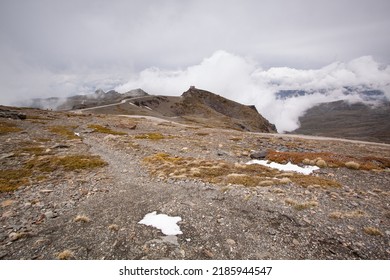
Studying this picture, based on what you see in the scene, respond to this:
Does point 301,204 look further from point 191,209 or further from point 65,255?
point 65,255

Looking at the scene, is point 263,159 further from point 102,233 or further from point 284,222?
point 102,233

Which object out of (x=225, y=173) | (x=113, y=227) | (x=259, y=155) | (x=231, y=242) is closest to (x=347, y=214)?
(x=231, y=242)

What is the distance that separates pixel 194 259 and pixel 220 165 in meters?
14.4

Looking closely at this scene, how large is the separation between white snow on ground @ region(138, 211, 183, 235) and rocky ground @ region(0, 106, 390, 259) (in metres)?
0.33

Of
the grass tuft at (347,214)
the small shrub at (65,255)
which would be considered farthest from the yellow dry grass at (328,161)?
the small shrub at (65,255)

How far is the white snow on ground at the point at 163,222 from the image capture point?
12094 millimetres

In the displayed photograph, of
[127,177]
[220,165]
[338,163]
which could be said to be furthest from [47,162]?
[338,163]

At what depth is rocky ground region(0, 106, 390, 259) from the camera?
1076cm

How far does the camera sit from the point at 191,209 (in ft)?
46.5

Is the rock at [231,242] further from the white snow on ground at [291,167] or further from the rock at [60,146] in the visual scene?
the rock at [60,146]

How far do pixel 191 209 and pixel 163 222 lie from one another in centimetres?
212

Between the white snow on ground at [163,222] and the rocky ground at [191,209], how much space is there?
0.33m

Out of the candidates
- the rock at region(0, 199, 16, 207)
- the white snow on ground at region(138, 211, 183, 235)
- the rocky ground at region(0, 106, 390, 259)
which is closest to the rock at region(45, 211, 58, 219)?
the rocky ground at region(0, 106, 390, 259)

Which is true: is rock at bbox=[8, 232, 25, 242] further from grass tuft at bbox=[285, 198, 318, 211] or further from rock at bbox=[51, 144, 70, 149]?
rock at bbox=[51, 144, 70, 149]
